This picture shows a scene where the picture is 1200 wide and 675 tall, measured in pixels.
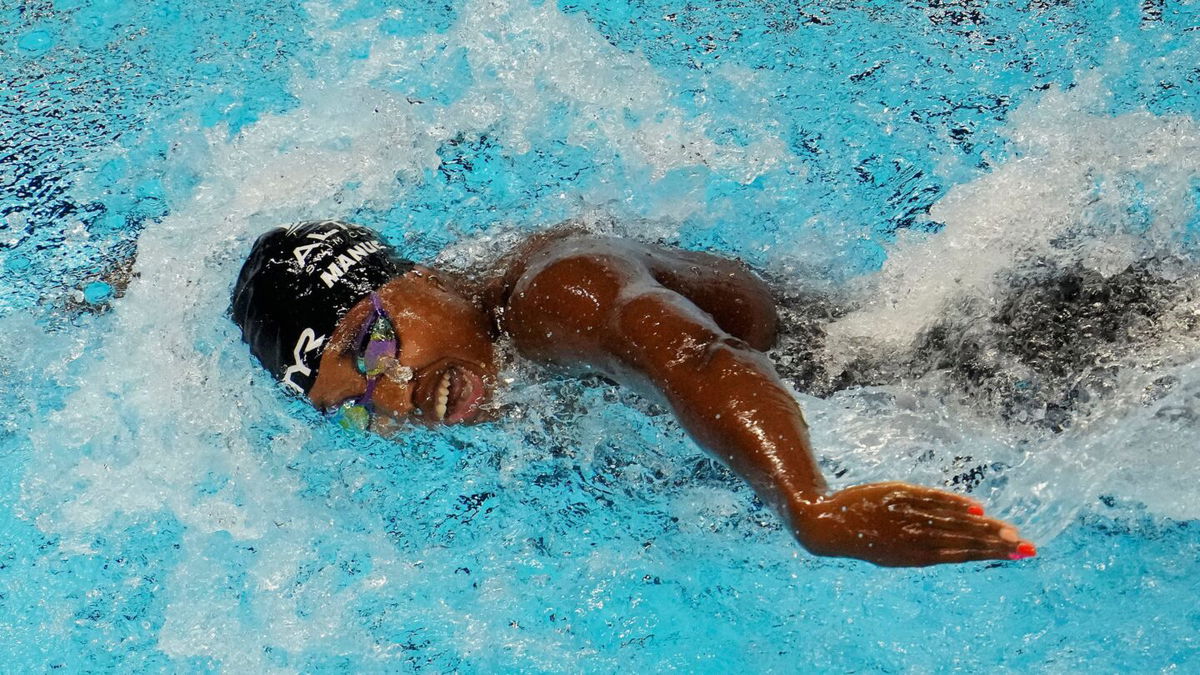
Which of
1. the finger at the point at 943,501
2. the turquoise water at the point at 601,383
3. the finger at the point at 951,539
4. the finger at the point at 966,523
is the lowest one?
the turquoise water at the point at 601,383

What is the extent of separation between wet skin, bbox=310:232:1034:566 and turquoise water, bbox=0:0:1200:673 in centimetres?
22

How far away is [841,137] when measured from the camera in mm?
3723

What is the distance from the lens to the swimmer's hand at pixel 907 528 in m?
1.54

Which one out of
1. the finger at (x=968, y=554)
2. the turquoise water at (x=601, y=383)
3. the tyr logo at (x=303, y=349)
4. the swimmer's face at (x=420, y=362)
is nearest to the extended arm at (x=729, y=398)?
the finger at (x=968, y=554)

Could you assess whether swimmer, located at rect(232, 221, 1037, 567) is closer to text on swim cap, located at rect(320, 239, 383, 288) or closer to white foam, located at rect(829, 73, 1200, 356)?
text on swim cap, located at rect(320, 239, 383, 288)

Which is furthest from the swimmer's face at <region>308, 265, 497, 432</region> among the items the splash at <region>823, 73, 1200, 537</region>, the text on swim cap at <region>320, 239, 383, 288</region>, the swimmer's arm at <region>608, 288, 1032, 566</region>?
the splash at <region>823, 73, 1200, 537</region>

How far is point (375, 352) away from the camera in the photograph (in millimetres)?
Answer: 2590

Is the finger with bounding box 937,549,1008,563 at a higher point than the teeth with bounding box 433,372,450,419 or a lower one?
higher

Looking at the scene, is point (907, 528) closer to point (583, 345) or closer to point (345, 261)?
point (583, 345)

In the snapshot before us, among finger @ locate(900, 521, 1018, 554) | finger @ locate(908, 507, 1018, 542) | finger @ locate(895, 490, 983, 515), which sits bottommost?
finger @ locate(900, 521, 1018, 554)

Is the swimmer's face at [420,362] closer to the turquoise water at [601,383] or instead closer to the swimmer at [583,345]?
the swimmer at [583,345]

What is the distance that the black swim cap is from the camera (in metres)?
2.66

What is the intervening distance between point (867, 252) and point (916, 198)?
1.10 ft

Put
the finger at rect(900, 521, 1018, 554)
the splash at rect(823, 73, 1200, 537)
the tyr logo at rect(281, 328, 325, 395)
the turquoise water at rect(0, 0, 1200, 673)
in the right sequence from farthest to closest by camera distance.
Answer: the tyr logo at rect(281, 328, 325, 395)
the turquoise water at rect(0, 0, 1200, 673)
the splash at rect(823, 73, 1200, 537)
the finger at rect(900, 521, 1018, 554)
